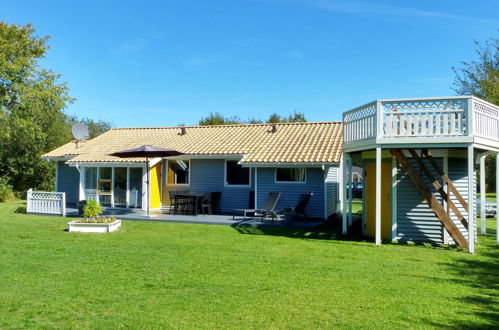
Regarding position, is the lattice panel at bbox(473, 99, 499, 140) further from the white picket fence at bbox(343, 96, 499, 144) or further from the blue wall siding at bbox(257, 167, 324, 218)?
the blue wall siding at bbox(257, 167, 324, 218)

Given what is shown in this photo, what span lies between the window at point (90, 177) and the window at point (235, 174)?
685cm

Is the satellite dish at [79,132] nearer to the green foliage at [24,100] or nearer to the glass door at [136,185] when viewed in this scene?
the green foliage at [24,100]

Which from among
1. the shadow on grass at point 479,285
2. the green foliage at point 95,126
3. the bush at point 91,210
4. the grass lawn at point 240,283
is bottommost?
the shadow on grass at point 479,285

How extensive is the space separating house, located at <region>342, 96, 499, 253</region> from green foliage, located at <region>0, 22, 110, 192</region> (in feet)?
72.4

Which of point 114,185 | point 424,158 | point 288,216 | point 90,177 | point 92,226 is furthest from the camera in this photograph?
point 90,177

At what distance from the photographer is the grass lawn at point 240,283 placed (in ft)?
16.8

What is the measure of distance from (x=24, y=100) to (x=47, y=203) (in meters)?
12.0

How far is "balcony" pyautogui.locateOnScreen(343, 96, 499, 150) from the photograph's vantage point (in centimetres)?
1012

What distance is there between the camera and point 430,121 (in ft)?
33.9

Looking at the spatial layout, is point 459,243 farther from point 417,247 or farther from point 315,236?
point 315,236

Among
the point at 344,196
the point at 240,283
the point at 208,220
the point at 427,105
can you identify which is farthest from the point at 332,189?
the point at 240,283

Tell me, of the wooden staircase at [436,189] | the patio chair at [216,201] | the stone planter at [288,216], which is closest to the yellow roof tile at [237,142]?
the patio chair at [216,201]

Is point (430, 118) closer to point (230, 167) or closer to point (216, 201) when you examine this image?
point (230, 167)

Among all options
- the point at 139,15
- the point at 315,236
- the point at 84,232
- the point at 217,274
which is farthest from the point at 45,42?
the point at 217,274
